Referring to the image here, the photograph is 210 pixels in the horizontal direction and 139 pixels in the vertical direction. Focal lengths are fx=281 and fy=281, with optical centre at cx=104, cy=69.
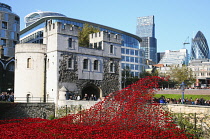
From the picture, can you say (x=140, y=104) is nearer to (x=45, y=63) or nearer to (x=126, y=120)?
(x=126, y=120)

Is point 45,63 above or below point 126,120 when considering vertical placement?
above

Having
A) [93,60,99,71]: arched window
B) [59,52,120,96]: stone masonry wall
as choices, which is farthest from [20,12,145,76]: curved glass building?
[93,60,99,71]: arched window

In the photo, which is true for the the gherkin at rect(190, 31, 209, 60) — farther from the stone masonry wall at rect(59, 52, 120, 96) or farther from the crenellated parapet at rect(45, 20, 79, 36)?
the crenellated parapet at rect(45, 20, 79, 36)

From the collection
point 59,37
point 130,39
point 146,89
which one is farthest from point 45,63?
point 130,39

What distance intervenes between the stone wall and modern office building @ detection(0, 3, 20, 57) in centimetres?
4329

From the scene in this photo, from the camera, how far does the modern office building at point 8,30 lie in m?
73.6

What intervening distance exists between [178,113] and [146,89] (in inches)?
141

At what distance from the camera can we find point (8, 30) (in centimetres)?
7475

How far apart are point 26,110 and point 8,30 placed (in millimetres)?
47547

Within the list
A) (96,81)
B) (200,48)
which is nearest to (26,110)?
(96,81)

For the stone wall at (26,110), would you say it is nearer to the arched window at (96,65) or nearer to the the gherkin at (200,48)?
the arched window at (96,65)

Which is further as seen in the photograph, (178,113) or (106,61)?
(106,61)

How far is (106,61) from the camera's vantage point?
4047cm

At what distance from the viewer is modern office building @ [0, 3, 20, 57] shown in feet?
242
